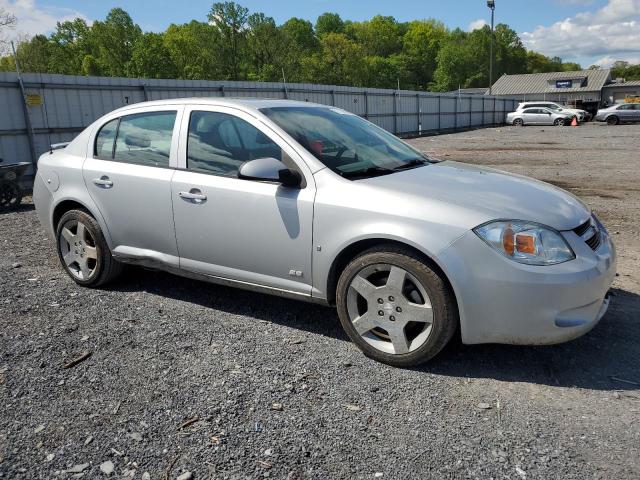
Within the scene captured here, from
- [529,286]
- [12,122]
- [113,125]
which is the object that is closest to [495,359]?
[529,286]

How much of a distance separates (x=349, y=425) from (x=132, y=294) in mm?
2713

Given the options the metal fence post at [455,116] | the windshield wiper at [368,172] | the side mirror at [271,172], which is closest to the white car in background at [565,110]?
the metal fence post at [455,116]

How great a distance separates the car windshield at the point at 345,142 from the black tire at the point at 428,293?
0.62 m

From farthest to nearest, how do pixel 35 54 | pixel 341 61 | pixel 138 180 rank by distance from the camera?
pixel 341 61, pixel 35 54, pixel 138 180

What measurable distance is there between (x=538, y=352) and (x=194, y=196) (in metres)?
2.56

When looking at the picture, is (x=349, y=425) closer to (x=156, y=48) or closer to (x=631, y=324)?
(x=631, y=324)

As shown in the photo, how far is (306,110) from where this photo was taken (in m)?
4.35

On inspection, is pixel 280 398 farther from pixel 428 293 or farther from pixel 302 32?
pixel 302 32

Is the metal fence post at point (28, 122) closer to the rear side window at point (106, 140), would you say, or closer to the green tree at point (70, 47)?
the rear side window at point (106, 140)

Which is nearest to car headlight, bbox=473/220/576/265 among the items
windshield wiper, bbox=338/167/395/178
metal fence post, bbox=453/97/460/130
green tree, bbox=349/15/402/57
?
windshield wiper, bbox=338/167/395/178

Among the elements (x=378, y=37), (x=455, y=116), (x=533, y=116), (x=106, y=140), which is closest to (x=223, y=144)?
(x=106, y=140)

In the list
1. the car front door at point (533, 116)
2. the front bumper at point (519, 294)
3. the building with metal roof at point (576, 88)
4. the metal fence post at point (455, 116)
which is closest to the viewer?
the front bumper at point (519, 294)

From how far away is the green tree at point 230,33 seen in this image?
72.5 m

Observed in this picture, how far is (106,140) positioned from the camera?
15.5 ft
